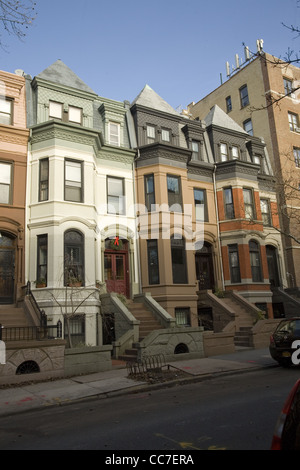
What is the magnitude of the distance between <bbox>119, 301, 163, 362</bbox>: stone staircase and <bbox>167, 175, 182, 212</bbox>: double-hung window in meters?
5.81

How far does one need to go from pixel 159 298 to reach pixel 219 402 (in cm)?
1087

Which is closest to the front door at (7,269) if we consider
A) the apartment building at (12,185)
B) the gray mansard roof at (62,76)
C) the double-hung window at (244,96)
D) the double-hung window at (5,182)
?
the apartment building at (12,185)

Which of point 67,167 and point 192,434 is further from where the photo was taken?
point 67,167

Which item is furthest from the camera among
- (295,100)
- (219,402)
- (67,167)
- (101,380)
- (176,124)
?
(295,100)

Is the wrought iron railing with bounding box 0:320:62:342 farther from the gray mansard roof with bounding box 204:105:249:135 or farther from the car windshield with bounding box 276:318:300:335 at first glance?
the gray mansard roof with bounding box 204:105:249:135

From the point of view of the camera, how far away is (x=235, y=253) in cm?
2208

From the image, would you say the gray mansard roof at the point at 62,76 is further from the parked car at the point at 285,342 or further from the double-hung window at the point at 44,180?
the parked car at the point at 285,342

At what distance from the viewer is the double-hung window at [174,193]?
1978cm

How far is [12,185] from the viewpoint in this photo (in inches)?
651

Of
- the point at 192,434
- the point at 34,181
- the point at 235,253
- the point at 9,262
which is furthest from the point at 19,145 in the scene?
the point at 192,434

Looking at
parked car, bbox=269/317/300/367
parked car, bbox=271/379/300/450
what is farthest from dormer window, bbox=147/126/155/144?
parked car, bbox=271/379/300/450

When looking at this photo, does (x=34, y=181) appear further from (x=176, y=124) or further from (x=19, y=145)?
(x=176, y=124)

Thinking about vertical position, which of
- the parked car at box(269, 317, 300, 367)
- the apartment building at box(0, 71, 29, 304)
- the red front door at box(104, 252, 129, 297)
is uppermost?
the apartment building at box(0, 71, 29, 304)

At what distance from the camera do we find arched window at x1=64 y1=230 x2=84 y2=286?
15.5 meters
